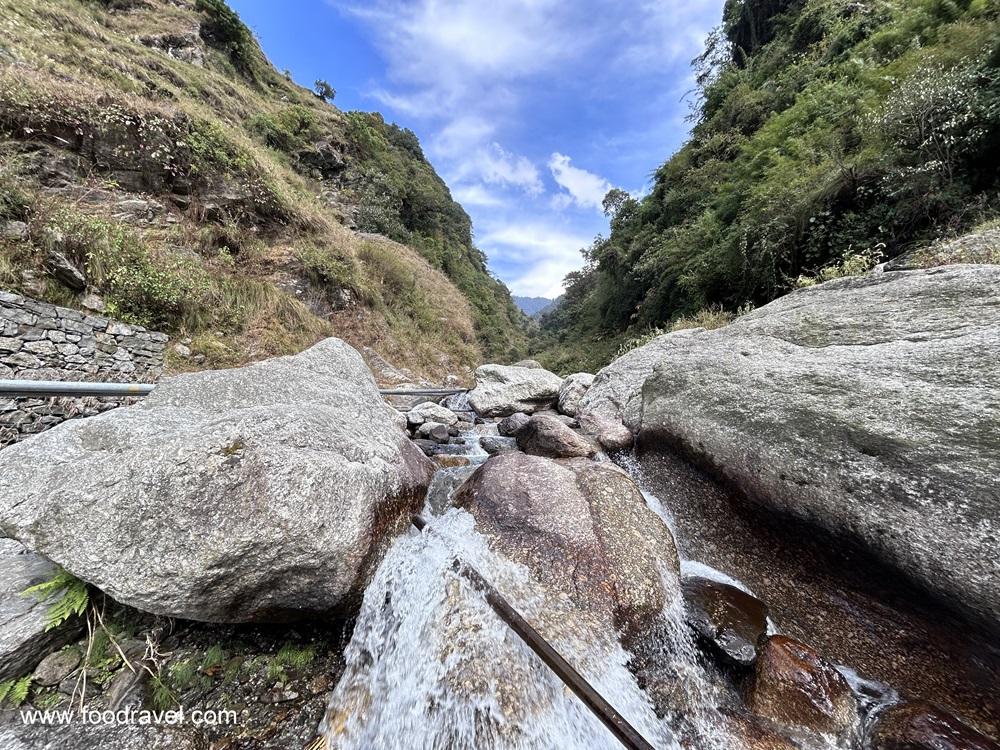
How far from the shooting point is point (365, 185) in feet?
65.7

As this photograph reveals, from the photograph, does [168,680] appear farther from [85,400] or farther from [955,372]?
[955,372]

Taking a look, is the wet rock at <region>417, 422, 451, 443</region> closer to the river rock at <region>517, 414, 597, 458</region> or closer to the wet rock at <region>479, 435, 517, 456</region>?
the wet rock at <region>479, 435, 517, 456</region>

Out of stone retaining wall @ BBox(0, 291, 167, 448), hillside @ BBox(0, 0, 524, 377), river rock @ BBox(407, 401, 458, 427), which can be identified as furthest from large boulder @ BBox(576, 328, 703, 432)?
stone retaining wall @ BBox(0, 291, 167, 448)

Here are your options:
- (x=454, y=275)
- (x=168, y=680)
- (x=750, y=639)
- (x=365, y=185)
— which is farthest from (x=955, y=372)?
(x=454, y=275)

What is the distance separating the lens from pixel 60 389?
354 centimetres

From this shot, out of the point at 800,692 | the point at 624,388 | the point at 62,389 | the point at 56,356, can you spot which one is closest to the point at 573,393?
the point at 624,388

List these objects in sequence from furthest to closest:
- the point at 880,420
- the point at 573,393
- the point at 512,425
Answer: the point at 573,393 → the point at 512,425 → the point at 880,420

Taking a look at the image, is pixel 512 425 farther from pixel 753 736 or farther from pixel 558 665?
pixel 753 736

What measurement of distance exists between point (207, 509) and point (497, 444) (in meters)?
4.28

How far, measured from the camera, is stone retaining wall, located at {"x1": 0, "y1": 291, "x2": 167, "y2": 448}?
4312 millimetres

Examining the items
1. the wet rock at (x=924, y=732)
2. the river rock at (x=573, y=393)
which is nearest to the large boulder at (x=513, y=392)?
the river rock at (x=573, y=393)

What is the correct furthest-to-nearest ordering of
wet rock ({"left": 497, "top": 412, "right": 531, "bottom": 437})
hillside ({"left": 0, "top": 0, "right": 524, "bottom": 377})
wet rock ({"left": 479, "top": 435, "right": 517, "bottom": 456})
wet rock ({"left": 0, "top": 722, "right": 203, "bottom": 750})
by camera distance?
wet rock ({"left": 497, "top": 412, "right": 531, "bottom": 437}), hillside ({"left": 0, "top": 0, "right": 524, "bottom": 377}), wet rock ({"left": 479, "top": 435, "right": 517, "bottom": 456}), wet rock ({"left": 0, "top": 722, "right": 203, "bottom": 750})

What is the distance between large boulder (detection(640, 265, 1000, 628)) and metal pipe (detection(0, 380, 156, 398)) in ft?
20.8

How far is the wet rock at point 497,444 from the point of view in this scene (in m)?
5.75
